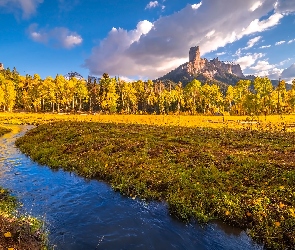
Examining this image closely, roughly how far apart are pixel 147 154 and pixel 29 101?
340 ft

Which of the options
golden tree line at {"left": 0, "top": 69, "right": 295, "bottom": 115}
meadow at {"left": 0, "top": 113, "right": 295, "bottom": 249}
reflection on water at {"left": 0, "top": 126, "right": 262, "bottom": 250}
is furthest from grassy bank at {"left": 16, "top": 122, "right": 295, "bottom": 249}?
golden tree line at {"left": 0, "top": 69, "right": 295, "bottom": 115}

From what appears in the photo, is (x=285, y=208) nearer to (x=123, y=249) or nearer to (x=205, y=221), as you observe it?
(x=205, y=221)

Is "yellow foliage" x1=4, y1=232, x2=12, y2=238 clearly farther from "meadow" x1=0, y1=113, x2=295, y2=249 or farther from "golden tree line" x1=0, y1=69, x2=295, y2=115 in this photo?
"golden tree line" x1=0, y1=69, x2=295, y2=115

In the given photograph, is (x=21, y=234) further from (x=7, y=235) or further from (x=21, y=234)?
(x=7, y=235)

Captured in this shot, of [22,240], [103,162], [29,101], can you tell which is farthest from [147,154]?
[29,101]

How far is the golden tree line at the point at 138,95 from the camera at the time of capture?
308 feet

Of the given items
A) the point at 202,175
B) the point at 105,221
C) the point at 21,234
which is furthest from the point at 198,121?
the point at 21,234

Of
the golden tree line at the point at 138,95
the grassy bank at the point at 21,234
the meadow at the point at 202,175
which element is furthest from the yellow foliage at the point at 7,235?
the golden tree line at the point at 138,95

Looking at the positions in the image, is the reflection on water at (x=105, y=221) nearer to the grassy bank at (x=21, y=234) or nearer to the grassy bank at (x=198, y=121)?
the grassy bank at (x=21, y=234)

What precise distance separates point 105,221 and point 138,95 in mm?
111844

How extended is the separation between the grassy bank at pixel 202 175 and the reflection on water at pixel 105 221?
840 millimetres

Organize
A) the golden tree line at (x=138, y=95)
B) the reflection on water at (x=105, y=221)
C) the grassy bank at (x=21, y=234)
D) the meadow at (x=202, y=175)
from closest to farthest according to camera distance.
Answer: the grassy bank at (x=21, y=234), the reflection on water at (x=105, y=221), the meadow at (x=202, y=175), the golden tree line at (x=138, y=95)

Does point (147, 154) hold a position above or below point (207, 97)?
below

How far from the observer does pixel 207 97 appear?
111062 millimetres
